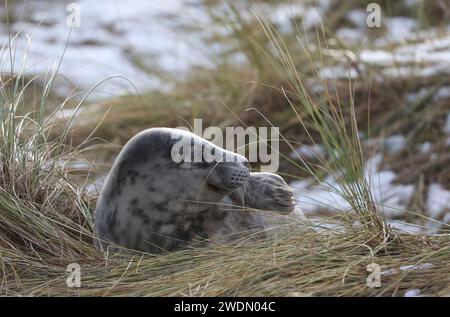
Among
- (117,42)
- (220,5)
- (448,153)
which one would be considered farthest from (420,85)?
(117,42)

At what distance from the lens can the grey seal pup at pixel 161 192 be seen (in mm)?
2916

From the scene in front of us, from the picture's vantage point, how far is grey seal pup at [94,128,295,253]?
2.92 metres

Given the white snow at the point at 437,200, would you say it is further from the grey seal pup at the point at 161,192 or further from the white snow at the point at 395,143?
the grey seal pup at the point at 161,192

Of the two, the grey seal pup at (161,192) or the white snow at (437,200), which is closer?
the grey seal pup at (161,192)

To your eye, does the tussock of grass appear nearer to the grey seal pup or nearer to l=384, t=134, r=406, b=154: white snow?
the grey seal pup

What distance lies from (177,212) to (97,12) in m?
5.09

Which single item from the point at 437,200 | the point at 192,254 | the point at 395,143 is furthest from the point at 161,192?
the point at 395,143

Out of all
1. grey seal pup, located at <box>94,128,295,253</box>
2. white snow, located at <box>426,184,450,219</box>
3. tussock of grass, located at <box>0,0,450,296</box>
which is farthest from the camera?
white snow, located at <box>426,184,450,219</box>

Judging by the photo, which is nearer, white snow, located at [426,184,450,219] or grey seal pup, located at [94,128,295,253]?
grey seal pup, located at [94,128,295,253]

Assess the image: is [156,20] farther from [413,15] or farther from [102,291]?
[102,291]

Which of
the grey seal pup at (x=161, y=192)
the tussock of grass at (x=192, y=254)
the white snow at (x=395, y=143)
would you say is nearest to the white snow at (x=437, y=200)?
the white snow at (x=395, y=143)

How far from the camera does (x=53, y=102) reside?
6.01m

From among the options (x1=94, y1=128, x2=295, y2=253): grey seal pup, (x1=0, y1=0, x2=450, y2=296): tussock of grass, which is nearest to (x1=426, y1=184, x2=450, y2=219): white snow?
(x1=0, y1=0, x2=450, y2=296): tussock of grass

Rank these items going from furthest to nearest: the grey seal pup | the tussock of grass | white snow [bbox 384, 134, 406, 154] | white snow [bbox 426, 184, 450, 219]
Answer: white snow [bbox 384, 134, 406, 154], white snow [bbox 426, 184, 450, 219], the grey seal pup, the tussock of grass
